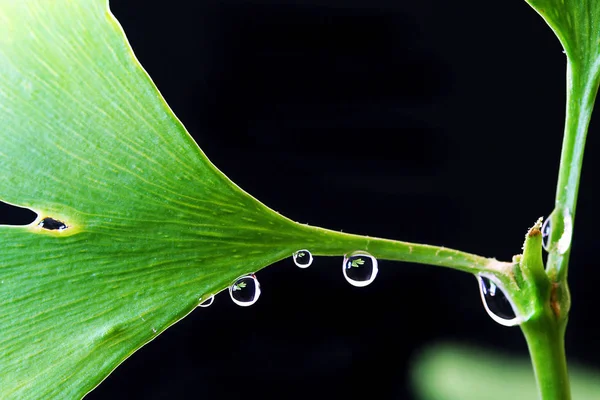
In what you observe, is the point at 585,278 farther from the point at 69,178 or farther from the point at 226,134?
the point at 69,178

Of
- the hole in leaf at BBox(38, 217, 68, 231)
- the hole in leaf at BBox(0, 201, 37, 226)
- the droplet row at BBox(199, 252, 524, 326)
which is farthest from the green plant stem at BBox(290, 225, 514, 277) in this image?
the hole in leaf at BBox(0, 201, 37, 226)

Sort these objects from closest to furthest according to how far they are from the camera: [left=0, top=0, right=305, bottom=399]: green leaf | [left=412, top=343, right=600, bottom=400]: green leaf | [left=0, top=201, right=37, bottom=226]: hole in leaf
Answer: [left=0, top=0, right=305, bottom=399]: green leaf, [left=0, top=201, right=37, bottom=226]: hole in leaf, [left=412, top=343, right=600, bottom=400]: green leaf

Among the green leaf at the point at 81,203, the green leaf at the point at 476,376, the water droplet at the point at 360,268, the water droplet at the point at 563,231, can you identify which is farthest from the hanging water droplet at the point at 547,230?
the green leaf at the point at 476,376

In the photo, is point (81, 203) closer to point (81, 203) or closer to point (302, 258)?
point (81, 203)

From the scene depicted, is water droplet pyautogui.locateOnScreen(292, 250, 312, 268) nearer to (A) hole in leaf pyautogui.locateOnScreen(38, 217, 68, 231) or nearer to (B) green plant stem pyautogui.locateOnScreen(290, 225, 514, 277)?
(B) green plant stem pyautogui.locateOnScreen(290, 225, 514, 277)

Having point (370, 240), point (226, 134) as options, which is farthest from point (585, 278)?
point (370, 240)

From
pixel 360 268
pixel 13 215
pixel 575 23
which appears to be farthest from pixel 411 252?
pixel 13 215
